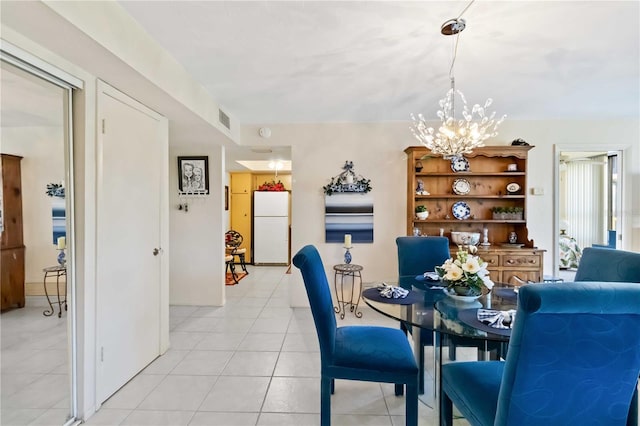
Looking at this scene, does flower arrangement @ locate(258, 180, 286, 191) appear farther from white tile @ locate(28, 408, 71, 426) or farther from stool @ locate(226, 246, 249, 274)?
white tile @ locate(28, 408, 71, 426)

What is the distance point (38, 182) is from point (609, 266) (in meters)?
3.51

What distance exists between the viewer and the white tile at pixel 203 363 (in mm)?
2467

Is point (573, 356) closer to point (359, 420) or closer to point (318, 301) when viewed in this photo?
point (318, 301)

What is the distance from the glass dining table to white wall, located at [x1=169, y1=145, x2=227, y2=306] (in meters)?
2.65

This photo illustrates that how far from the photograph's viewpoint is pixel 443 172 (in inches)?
151

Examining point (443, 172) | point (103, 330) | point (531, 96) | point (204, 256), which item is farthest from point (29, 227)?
point (531, 96)

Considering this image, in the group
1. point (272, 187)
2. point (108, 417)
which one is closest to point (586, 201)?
point (272, 187)

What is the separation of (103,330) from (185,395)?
0.73 metres

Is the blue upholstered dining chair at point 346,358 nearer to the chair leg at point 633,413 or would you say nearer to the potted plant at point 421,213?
the chair leg at point 633,413

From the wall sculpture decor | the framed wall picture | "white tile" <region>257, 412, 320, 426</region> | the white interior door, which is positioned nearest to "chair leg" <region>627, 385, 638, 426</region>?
"white tile" <region>257, 412, 320, 426</region>

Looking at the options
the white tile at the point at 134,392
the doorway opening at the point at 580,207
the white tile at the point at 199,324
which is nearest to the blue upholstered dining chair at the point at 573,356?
the white tile at the point at 134,392

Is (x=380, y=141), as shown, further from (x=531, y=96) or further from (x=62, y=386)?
(x=62, y=386)

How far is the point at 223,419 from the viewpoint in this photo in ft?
6.29

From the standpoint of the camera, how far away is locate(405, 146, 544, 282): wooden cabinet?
145 inches
